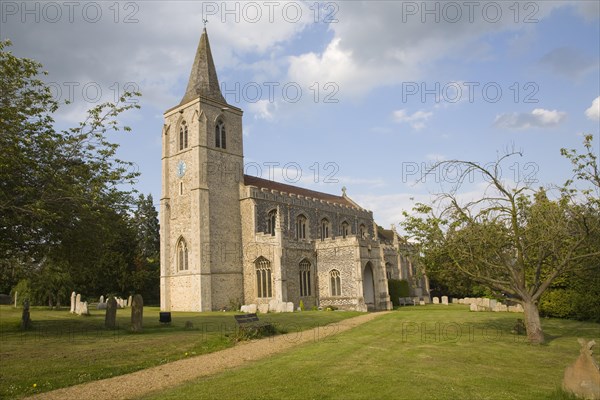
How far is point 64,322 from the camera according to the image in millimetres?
19922

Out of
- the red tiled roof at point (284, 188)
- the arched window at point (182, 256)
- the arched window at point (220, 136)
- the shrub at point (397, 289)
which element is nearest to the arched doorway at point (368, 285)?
the shrub at point (397, 289)

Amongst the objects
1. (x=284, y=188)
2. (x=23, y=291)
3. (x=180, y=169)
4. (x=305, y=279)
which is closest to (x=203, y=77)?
(x=180, y=169)

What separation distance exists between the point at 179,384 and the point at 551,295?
20517 millimetres

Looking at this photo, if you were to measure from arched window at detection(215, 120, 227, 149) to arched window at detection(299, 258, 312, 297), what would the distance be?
11044 mm

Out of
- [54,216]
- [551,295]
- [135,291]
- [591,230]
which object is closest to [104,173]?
[54,216]

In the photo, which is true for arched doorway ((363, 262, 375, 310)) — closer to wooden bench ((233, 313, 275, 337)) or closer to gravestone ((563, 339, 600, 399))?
wooden bench ((233, 313, 275, 337))

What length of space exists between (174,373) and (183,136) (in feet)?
89.5

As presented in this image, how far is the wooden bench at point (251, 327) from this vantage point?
1563 cm

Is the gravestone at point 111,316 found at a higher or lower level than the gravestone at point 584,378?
higher

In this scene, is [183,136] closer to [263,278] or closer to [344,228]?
[263,278]

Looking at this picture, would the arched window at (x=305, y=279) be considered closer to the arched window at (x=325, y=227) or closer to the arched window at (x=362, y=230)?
the arched window at (x=325, y=227)

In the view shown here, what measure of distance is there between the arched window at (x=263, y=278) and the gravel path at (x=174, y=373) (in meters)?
16.6

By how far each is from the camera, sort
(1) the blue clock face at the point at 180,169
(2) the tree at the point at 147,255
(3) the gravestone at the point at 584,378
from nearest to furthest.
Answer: (3) the gravestone at the point at 584,378, (1) the blue clock face at the point at 180,169, (2) the tree at the point at 147,255

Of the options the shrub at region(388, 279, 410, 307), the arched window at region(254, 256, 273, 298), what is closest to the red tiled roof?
the arched window at region(254, 256, 273, 298)
